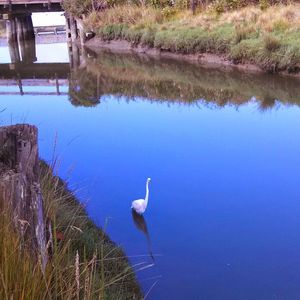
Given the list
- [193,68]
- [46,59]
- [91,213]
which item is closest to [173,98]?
[193,68]

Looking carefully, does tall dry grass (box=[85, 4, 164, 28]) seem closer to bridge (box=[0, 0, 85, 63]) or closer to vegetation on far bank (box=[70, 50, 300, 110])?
bridge (box=[0, 0, 85, 63])

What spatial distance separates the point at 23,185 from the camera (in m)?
2.25

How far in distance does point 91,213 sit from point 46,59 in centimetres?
1753

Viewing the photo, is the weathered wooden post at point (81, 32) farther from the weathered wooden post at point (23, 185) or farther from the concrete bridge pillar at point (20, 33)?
the weathered wooden post at point (23, 185)

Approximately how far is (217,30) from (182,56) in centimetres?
144

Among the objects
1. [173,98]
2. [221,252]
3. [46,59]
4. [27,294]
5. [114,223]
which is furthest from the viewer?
[46,59]

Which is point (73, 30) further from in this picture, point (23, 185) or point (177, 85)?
point (23, 185)

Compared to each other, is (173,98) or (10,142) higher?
(10,142)

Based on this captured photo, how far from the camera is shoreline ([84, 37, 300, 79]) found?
14.1 meters

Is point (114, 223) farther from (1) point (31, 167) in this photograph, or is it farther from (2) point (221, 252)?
(1) point (31, 167)

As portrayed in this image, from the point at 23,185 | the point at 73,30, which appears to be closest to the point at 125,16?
the point at 73,30

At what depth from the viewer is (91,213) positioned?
6.07 meters

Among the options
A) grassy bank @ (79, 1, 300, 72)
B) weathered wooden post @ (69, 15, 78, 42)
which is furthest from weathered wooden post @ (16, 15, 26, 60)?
grassy bank @ (79, 1, 300, 72)

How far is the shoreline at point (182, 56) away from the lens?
14118mm
